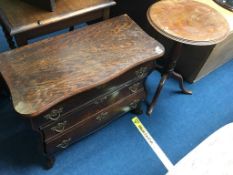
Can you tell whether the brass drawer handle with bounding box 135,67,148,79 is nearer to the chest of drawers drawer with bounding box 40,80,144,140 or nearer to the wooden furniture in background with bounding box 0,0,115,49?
the chest of drawers drawer with bounding box 40,80,144,140

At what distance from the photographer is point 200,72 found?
1.89 meters

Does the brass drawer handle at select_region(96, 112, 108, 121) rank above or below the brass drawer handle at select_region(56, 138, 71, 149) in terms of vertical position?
above

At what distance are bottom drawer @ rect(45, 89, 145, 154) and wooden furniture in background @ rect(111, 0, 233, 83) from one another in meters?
0.61

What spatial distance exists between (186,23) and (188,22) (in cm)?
2

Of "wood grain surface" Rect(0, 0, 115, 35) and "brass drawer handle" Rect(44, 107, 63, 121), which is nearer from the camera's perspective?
"brass drawer handle" Rect(44, 107, 63, 121)

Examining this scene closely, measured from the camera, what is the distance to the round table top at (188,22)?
121 cm

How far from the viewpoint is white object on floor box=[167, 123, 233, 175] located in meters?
0.87

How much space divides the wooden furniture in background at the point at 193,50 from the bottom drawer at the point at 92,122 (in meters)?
0.61

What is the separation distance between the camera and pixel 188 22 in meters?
1.30

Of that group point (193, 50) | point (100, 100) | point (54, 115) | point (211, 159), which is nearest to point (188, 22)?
point (193, 50)

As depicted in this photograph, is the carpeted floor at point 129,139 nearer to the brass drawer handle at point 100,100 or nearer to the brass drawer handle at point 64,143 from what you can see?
the brass drawer handle at point 64,143

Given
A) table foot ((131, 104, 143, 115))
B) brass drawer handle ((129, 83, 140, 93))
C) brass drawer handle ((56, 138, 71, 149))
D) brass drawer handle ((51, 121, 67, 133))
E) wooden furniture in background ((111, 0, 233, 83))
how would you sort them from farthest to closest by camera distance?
wooden furniture in background ((111, 0, 233, 83)) → table foot ((131, 104, 143, 115)) → brass drawer handle ((129, 83, 140, 93)) → brass drawer handle ((56, 138, 71, 149)) → brass drawer handle ((51, 121, 67, 133))

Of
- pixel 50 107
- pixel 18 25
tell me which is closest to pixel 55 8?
pixel 18 25

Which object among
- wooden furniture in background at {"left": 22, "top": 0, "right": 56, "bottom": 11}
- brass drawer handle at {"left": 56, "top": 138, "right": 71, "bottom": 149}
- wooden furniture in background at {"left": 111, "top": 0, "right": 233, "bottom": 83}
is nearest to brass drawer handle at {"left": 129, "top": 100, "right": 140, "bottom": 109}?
brass drawer handle at {"left": 56, "top": 138, "right": 71, "bottom": 149}
